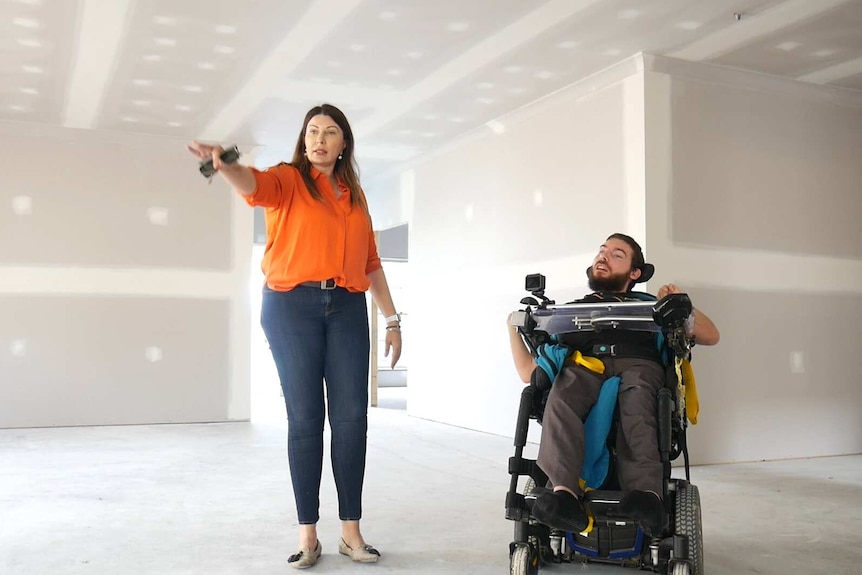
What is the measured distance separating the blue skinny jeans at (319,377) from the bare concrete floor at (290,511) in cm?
25

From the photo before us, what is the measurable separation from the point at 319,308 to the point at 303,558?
735mm

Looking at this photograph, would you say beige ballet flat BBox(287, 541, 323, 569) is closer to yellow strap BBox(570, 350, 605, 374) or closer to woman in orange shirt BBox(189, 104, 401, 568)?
woman in orange shirt BBox(189, 104, 401, 568)

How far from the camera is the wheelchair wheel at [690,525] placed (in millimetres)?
2068

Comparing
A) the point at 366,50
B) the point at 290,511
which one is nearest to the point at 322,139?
the point at 290,511

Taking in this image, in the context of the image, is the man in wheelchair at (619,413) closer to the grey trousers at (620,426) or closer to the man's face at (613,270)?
the grey trousers at (620,426)

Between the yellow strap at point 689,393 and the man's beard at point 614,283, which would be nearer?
the yellow strap at point 689,393

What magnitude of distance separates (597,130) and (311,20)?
1853 mm

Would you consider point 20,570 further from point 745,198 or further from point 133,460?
point 745,198

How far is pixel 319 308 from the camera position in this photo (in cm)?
235

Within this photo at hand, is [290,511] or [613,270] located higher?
[613,270]

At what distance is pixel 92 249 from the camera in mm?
6590

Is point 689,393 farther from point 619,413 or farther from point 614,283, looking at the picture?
point 614,283

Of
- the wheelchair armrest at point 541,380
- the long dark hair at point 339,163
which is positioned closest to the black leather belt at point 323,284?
the long dark hair at point 339,163

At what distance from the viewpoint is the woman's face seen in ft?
7.80
